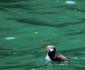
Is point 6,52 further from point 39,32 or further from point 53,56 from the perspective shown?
point 39,32

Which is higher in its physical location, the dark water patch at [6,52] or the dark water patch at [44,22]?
the dark water patch at [44,22]

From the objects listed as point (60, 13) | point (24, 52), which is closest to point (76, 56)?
point (24, 52)

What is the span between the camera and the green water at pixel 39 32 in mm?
14251

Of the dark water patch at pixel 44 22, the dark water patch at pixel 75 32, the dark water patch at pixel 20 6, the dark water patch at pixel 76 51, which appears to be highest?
the dark water patch at pixel 20 6

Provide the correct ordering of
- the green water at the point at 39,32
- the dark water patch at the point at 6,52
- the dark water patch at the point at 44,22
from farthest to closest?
the dark water patch at the point at 44,22, the dark water patch at the point at 6,52, the green water at the point at 39,32

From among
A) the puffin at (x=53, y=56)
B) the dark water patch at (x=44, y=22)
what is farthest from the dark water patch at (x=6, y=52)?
the dark water patch at (x=44, y=22)

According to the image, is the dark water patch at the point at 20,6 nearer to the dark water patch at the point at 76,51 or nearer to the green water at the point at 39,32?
the green water at the point at 39,32

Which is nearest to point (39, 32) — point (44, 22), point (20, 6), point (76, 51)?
point (44, 22)

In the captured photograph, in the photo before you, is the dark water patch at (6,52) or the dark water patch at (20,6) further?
the dark water patch at (20,6)

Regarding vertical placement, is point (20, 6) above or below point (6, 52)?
above

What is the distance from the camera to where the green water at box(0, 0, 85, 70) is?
14.3 m

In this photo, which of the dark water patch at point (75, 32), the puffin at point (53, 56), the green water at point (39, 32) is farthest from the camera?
the dark water patch at point (75, 32)

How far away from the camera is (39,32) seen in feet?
55.7

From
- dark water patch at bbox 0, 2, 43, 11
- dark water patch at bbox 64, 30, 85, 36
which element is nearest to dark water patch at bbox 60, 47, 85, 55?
dark water patch at bbox 64, 30, 85, 36
